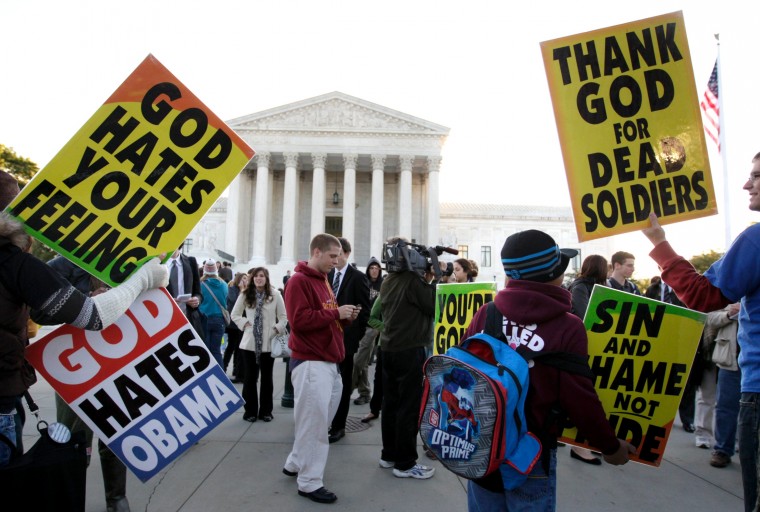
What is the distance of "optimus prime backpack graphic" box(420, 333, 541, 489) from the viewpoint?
6.00 ft

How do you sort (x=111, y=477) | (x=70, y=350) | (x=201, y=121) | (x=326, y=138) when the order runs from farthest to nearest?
1. (x=326, y=138)
2. (x=111, y=477)
3. (x=201, y=121)
4. (x=70, y=350)

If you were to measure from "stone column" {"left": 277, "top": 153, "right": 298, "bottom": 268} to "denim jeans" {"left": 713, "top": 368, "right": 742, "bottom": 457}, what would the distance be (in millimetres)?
36052

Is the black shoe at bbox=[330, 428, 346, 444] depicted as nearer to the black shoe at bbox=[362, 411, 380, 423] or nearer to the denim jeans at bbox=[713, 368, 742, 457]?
the black shoe at bbox=[362, 411, 380, 423]

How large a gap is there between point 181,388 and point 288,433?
3186 millimetres

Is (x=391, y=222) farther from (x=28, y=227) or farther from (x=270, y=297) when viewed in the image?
(x=28, y=227)

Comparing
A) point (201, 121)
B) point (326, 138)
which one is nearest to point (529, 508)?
point (201, 121)

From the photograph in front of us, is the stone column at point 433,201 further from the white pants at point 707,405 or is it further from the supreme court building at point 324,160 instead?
the white pants at point 707,405

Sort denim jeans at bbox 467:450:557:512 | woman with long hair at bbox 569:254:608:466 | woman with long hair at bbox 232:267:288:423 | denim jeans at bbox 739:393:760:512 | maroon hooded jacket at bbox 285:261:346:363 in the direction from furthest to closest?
woman with long hair at bbox 232:267:288:423, woman with long hair at bbox 569:254:608:466, maroon hooded jacket at bbox 285:261:346:363, denim jeans at bbox 739:393:760:512, denim jeans at bbox 467:450:557:512

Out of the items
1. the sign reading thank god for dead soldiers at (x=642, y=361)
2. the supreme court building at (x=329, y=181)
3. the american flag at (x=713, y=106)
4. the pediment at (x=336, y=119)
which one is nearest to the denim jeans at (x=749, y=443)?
the sign reading thank god for dead soldiers at (x=642, y=361)

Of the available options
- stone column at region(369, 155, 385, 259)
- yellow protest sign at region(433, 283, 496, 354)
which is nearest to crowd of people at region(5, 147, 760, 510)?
yellow protest sign at region(433, 283, 496, 354)

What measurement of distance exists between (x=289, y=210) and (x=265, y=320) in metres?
35.1

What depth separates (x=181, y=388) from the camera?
113 inches

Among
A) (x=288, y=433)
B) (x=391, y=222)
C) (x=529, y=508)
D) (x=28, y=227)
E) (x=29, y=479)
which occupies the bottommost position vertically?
(x=288, y=433)

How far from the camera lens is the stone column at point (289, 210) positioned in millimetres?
39875
